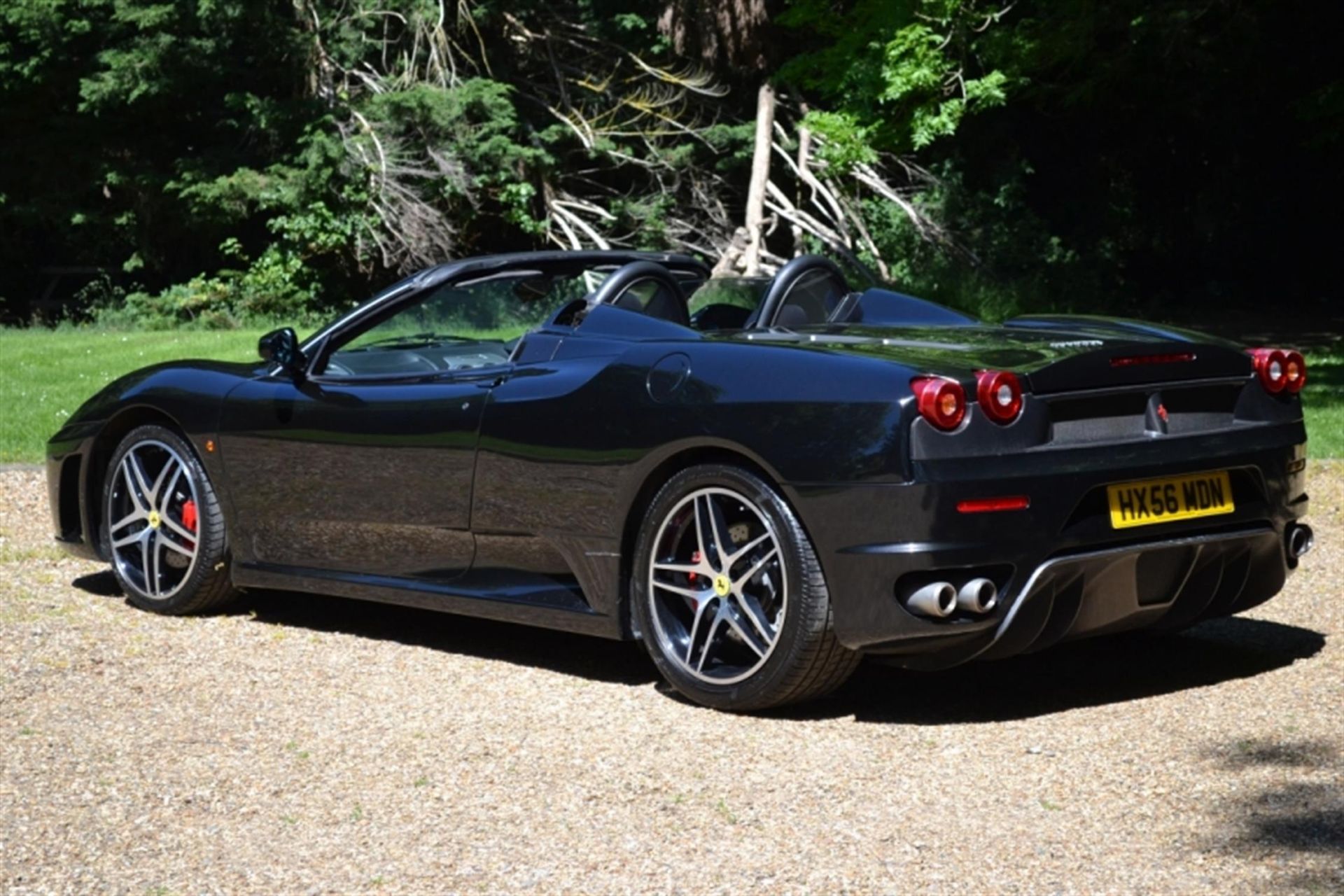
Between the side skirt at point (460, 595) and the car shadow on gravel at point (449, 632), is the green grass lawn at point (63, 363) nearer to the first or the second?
the car shadow on gravel at point (449, 632)

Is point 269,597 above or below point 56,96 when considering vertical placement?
below

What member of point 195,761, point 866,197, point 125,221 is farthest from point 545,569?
point 125,221

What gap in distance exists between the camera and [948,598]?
472cm

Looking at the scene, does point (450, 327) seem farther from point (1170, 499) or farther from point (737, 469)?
point (1170, 499)

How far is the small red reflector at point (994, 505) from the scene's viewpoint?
15.4 ft

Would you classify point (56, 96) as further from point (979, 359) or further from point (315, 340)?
point (979, 359)

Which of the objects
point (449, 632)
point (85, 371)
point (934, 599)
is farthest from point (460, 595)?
point (85, 371)

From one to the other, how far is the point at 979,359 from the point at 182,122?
987 inches

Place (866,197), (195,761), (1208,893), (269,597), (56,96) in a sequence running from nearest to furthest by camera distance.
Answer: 1. (1208,893)
2. (195,761)
3. (269,597)
4. (866,197)
5. (56,96)

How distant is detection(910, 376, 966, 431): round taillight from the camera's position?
4.72m

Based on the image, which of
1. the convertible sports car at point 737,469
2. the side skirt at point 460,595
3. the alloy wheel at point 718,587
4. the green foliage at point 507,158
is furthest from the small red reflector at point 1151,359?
the green foliage at point 507,158

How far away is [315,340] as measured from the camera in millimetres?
6496

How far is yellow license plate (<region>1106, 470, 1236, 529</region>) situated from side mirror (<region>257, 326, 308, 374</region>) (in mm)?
2924

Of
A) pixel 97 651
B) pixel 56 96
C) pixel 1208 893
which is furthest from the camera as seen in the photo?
pixel 56 96
